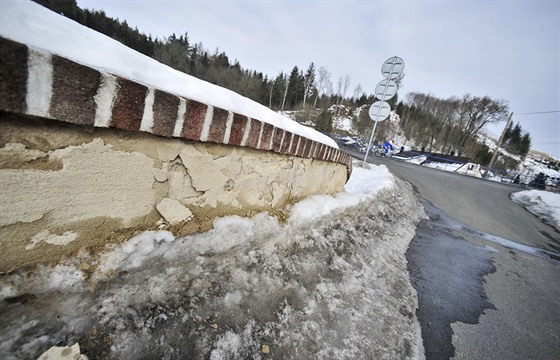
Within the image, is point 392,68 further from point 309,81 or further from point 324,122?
point 309,81

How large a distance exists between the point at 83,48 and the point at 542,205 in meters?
11.5

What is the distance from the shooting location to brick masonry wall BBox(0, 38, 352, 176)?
59cm

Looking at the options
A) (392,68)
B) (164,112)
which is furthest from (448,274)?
(392,68)

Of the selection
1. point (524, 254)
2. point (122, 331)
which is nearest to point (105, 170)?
point (122, 331)

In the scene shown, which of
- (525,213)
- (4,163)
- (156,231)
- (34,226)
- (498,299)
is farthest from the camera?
(525,213)

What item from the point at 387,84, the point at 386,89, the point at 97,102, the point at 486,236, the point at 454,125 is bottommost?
the point at 486,236

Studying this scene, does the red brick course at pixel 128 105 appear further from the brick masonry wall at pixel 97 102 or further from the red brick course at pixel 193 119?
the red brick course at pixel 193 119

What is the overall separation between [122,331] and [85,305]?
18 centimetres

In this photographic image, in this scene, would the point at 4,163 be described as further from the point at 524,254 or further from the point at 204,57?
the point at 204,57

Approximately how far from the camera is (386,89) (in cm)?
585

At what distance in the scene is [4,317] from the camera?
74 centimetres

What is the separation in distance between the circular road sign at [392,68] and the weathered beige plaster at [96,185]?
5.82 m

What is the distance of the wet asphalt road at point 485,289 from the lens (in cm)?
161

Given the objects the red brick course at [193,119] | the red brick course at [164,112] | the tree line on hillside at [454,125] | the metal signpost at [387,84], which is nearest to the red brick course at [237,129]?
the red brick course at [193,119]
